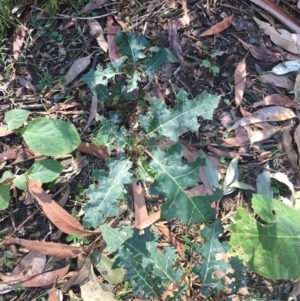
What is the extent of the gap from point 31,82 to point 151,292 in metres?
1.01

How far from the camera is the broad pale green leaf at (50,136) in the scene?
2051mm

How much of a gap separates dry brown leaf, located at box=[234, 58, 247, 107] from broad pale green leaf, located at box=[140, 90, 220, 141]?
1.06 feet

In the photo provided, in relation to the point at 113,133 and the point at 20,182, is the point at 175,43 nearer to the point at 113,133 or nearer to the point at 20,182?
the point at 113,133

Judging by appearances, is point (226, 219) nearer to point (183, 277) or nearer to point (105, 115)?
point (183, 277)

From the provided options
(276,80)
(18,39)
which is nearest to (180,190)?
(276,80)

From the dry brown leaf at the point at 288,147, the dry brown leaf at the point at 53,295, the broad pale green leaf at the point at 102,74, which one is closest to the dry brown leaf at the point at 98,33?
the broad pale green leaf at the point at 102,74

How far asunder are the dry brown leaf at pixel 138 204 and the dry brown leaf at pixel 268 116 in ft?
1.70

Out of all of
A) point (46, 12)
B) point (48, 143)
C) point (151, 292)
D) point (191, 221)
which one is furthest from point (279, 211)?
point (46, 12)

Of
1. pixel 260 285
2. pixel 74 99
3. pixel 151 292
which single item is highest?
pixel 74 99

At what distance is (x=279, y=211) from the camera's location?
2.04 m

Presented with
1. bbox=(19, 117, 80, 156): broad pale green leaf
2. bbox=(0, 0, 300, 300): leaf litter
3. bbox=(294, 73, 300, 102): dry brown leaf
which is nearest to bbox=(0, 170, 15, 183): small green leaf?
bbox=(0, 0, 300, 300): leaf litter

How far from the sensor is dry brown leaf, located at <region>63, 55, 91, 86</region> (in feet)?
7.30

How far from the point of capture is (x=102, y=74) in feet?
6.72

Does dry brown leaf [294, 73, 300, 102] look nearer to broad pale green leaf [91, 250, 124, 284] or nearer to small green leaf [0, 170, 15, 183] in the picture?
broad pale green leaf [91, 250, 124, 284]
